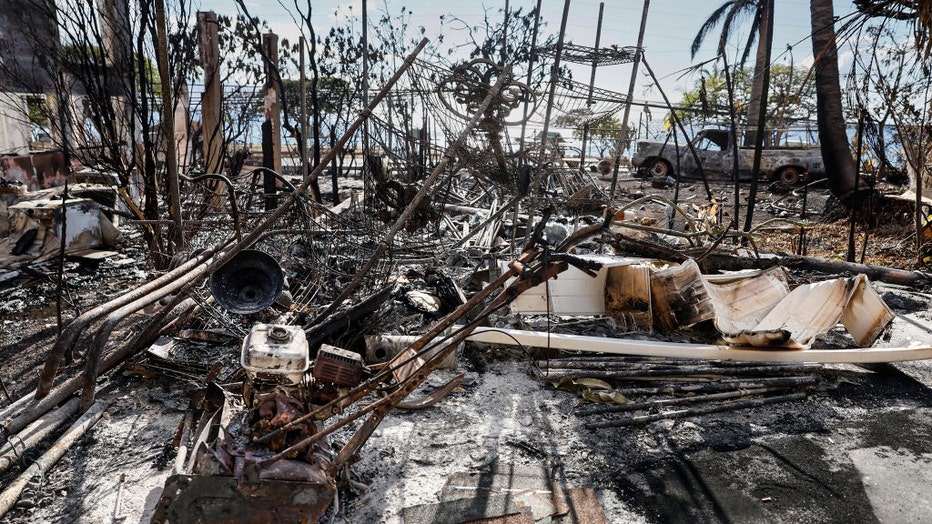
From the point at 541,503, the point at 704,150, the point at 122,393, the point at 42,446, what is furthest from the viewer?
the point at 704,150

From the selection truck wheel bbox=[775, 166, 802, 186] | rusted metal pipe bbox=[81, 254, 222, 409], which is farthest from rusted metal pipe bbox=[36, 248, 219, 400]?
truck wheel bbox=[775, 166, 802, 186]

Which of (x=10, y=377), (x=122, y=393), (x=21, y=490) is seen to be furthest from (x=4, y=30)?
(x=21, y=490)

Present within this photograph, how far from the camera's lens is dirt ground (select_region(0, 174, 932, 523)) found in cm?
325

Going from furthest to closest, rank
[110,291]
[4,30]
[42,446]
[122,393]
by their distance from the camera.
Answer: [4,30] < [110,291] < [122,393] < [42,446]

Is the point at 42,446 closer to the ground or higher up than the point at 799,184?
closer to the ground

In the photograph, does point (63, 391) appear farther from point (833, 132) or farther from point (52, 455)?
point (833, 132)

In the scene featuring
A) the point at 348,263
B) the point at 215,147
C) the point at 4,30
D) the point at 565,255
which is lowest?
the point at 348,263

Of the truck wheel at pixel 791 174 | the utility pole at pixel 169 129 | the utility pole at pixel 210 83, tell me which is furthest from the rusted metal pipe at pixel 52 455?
the truck wheel at pixel 791 174

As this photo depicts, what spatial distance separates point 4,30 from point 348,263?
1251cm

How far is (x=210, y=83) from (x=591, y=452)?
24.7ft

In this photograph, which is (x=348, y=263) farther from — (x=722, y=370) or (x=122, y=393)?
(x=722, y=370)

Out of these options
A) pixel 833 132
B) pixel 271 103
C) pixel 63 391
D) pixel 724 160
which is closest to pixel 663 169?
pixel 724 160

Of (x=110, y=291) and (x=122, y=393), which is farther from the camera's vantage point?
(x=110, y=291)

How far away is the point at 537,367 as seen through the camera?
498 centimetres
